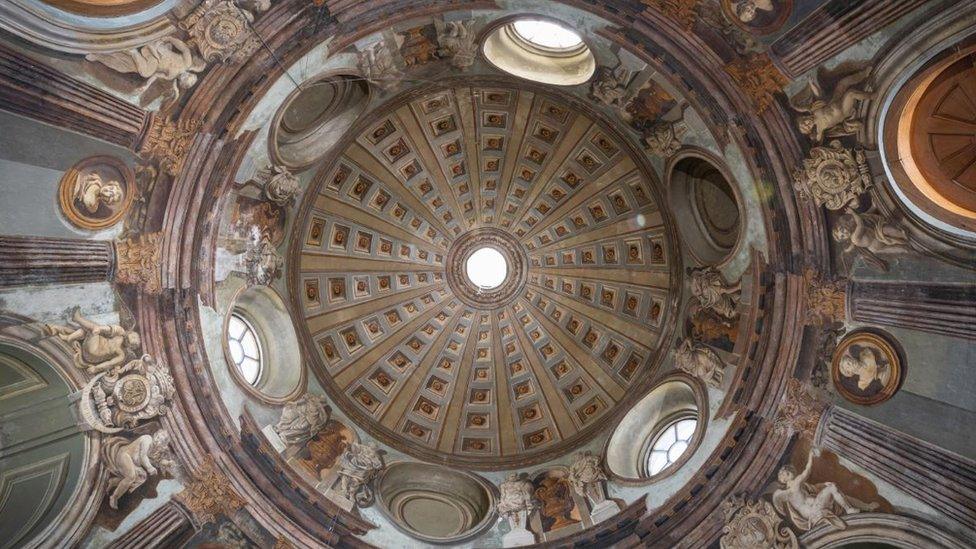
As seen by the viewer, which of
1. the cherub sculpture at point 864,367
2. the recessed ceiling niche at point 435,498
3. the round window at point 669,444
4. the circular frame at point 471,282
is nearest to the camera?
the cherub sculpture at point 864,367

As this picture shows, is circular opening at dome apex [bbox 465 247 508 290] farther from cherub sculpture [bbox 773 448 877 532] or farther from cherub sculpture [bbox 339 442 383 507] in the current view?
cherub sculpture [bbox 773 448 877 532]

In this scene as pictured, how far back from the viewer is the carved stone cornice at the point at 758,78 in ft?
45.2

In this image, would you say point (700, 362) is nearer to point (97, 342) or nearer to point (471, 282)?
point (471, 282)

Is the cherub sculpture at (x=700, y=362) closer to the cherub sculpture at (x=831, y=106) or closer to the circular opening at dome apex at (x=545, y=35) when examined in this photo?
the cherub sculpture at (x=831, y=106)

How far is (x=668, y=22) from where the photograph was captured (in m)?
14.4

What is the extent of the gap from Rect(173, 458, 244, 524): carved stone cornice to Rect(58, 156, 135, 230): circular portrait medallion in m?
5.51

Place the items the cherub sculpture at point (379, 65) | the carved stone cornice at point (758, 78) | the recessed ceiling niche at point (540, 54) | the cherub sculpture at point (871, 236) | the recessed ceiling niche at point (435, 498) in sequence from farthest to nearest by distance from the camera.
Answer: the recessed ceiling niche at point (435, 498)
the recessed ceiling niche at point (540, 54)
the cherub sculpture at point (379, 65)
the carved stone cornice at point (758, 78)
the cherub sculpture at point (871, 236)

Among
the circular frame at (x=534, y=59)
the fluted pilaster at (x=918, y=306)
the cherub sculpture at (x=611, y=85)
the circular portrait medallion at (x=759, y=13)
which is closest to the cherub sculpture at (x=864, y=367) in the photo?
the fluted pilaster at (x=918, y=306)

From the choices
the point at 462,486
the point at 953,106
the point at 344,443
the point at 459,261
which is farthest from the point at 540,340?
the point at 953,106

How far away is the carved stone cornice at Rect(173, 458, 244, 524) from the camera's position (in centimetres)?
1534

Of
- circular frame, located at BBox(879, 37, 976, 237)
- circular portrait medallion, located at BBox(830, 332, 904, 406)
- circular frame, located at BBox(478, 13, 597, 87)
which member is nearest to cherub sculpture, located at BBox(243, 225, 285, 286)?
circular frame, located at BBox(478, 13, 597, 87)

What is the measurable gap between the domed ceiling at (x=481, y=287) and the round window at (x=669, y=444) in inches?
59.8

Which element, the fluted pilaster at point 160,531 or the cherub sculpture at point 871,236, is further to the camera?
the fluted pilaster at point 160,531

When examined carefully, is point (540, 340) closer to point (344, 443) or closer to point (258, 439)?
point (344, 443)
